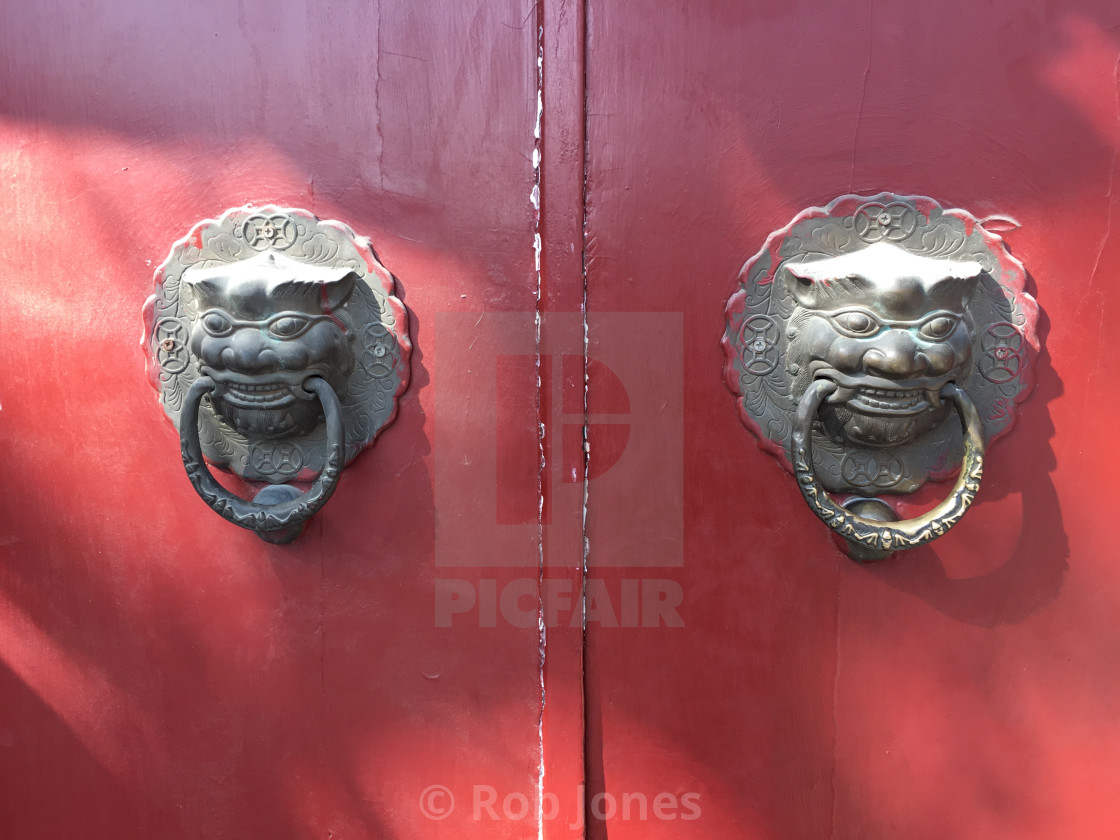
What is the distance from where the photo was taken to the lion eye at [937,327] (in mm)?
558

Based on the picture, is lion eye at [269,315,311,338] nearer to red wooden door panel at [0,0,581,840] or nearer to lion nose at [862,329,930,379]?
red wooden door panel at [0,0,581,840]

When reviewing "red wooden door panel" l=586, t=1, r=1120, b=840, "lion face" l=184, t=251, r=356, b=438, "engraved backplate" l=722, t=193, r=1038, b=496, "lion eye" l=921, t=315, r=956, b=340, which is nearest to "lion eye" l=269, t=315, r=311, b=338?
"lion face" l=184, t=251, r=356, b=438

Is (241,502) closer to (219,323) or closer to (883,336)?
(219,323)

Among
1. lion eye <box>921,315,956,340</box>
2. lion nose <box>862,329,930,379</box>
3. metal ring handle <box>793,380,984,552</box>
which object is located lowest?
metal ring handle <box>793,380,984,552</box>

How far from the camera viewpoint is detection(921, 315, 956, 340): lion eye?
56 cm

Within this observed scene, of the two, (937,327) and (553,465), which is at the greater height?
(937,327)

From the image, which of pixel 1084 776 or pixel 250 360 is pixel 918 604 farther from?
pixel 250 360

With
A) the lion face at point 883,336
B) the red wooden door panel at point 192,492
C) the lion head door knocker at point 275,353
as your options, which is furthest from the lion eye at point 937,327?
the lion head door knocker at point 275,353

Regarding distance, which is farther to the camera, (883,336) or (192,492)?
(192,492)

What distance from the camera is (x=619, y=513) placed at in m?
0.65

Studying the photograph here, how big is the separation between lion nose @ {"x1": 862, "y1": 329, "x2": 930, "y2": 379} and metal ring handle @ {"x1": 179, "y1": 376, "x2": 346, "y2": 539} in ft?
1.47

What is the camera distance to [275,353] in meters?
0.58

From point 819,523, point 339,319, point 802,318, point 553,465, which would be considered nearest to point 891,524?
point 819,523

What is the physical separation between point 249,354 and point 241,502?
13 cm
